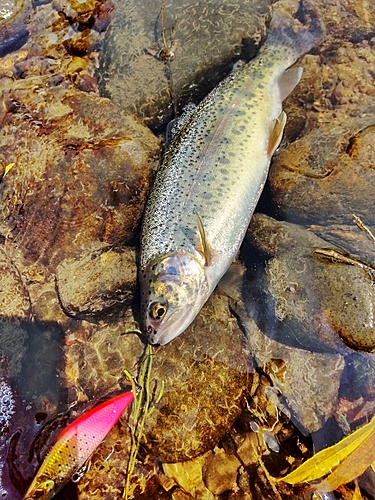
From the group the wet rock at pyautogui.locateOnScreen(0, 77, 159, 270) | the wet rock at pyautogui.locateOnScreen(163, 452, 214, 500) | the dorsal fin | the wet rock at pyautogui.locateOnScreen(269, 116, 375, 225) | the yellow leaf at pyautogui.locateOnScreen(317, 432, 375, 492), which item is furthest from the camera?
the dorsal fin

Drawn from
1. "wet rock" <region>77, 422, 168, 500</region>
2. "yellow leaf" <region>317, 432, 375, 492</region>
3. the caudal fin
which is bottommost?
"yellow leaf" <region>317, 432, 375, 492</region>

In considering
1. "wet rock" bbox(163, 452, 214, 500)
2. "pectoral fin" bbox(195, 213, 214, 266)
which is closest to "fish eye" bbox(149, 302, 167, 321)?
"pectoral fin" bbox(195, 213, 214, 266)

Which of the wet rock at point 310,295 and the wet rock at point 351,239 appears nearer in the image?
the wet rock at point 310,295

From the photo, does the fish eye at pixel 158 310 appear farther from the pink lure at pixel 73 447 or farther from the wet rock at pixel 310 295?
the wet rock at pixel 310 295

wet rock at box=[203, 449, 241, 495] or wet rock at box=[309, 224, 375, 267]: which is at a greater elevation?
wet rock at box=[309, 224, 375, 267]

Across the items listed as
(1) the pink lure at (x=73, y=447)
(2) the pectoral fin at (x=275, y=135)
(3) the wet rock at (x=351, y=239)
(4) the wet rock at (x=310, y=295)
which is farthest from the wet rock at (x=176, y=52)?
(1) the pink lure at (x=73, y=447)

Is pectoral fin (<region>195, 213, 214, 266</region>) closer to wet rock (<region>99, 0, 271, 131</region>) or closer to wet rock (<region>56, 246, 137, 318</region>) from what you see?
wet rock (<region>56, 246, 137, 318</region>)

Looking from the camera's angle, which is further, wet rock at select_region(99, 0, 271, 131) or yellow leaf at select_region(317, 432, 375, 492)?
wet rock at select_region(99, 0, 271, 131)
